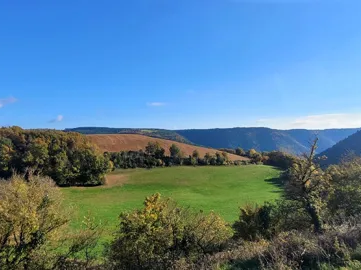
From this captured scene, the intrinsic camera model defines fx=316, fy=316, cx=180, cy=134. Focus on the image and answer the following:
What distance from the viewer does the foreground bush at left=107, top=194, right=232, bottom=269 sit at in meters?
14.3

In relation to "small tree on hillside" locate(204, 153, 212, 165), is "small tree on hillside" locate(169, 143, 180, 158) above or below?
above

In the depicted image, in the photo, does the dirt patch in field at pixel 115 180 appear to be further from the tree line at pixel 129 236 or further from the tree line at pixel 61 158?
the tree line at pixel 129 236

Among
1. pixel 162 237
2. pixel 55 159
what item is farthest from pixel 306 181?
pixel 55 159

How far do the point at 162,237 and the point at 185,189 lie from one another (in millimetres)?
64385

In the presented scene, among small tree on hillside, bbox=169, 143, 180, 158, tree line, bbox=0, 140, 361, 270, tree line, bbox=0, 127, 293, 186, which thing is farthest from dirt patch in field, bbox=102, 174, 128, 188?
tree line, bbox=0, 140, 361, 270

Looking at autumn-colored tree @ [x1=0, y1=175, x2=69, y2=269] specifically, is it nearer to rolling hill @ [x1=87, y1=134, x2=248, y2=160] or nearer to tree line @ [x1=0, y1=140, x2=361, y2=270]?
tree line @ [x1=0, y1=140, x2=361, y2=270]

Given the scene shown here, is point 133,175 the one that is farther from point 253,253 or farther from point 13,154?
point 253,253

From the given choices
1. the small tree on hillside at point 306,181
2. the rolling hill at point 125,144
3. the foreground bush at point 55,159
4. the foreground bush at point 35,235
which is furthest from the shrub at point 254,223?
the rolling hill at point 125,144

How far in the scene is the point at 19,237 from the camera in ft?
50.1

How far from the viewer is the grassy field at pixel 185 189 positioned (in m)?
59.4

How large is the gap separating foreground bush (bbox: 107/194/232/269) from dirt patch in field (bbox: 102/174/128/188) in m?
62.3

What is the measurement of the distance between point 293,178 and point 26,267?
52.1ft

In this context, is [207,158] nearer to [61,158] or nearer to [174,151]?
[174,151]

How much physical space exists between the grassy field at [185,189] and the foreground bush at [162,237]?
32301 mm
